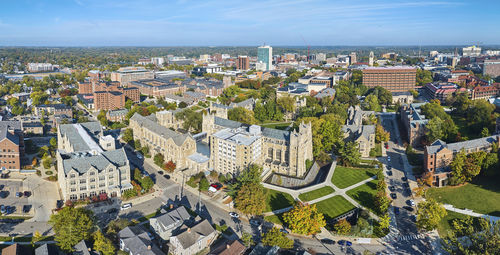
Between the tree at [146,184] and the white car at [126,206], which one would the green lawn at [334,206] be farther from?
the white car at [126,206]

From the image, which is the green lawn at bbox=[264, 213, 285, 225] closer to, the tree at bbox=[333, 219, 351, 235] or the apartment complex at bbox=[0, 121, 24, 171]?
the tree at bbox=[333, 219, 351, 235]

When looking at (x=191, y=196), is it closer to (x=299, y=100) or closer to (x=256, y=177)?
(x=256, y=177)

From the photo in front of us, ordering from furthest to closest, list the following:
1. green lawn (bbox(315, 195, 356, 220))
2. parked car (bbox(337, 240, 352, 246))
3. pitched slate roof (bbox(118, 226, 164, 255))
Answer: green lawn (bbox(315, 195, 356, 220))
parked car (bbox(337, 240, 352, 246))
pitched slate roof (bbox(118, 226, 164, 255))

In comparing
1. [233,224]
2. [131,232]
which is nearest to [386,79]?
[233,224]

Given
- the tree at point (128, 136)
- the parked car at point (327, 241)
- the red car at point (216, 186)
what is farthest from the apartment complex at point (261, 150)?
the tree at point (128, 136)

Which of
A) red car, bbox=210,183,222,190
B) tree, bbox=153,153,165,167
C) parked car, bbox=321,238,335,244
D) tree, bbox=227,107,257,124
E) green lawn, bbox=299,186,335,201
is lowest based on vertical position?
parked car, bbox=321,238,335,244

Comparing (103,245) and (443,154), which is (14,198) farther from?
(443,154)

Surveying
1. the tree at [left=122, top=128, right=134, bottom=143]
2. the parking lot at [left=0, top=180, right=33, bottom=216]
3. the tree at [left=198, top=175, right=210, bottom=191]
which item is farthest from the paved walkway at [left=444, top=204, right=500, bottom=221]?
the tree at [left=122, top=128, right=134, bottom=143]
